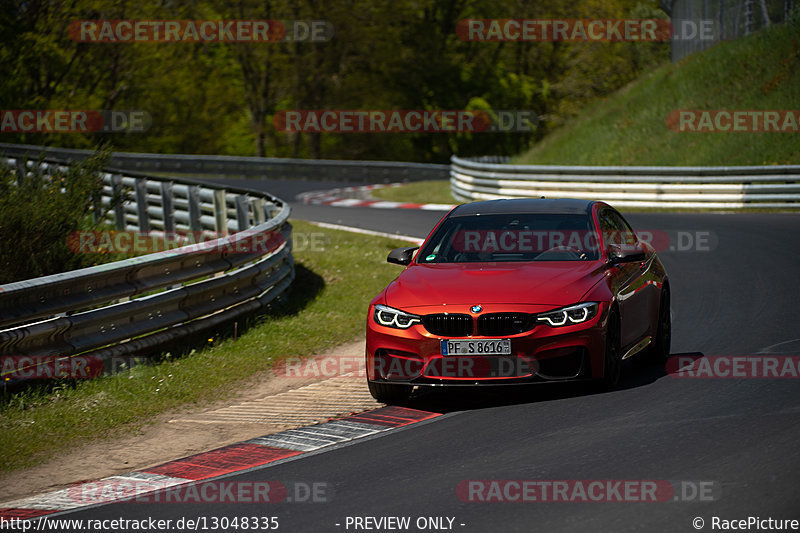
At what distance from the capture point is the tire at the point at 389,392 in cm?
867

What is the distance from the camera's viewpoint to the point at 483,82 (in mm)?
66062

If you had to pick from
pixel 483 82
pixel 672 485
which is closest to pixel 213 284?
pixel 672 485

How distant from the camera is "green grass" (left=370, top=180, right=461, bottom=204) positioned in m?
31.5

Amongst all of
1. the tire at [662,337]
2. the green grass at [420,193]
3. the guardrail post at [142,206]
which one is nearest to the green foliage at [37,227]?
the guardrail post at [142,206]

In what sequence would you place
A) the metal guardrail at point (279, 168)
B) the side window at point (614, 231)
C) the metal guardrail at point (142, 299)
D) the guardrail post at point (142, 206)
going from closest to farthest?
the metal guardrail at point (142, 299) < the side window at point (614, 231) < the guardrail post at point (142, 206) < the metal guardrail at point (279, 168)

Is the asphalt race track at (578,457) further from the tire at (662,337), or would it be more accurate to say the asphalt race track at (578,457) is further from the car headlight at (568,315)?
A: the car headlight at (568,315)

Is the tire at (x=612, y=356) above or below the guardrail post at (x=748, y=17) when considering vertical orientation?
below

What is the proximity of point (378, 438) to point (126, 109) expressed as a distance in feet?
160

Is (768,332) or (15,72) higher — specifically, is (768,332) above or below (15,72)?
below

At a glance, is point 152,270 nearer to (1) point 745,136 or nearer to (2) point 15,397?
(2) point 15,397

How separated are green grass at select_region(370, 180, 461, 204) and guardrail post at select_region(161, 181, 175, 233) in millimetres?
11478

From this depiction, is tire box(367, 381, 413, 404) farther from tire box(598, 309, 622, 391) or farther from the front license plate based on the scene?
tire box(598, 309, 622, 391)

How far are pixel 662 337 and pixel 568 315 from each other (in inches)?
84.2

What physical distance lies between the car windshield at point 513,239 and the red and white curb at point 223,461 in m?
1.56
